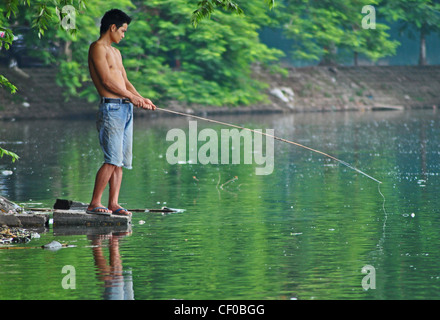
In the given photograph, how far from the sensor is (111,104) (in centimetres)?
1133

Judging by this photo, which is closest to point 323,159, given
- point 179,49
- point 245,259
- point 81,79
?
point 245,259

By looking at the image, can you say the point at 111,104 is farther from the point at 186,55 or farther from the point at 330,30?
the point at 330,30

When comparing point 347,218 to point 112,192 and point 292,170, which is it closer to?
point 112,192

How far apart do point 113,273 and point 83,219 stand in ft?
9.83

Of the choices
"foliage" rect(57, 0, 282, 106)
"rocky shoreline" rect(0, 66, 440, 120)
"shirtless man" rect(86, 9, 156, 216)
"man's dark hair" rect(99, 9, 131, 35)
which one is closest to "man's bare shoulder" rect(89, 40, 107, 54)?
"shirtless man" rect(86, 9, 156, 216)

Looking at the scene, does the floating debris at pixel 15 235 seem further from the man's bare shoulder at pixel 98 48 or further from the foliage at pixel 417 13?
the foliage at pixel 417 13

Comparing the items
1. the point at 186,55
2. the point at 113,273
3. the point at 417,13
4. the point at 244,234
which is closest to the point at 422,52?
the point at 417,13

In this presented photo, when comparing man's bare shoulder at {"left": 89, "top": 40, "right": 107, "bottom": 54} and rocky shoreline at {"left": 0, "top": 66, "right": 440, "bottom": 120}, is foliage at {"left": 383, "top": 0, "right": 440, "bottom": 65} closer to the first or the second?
rocky shoreline at {"left": 0, "top": 66, "right": 440, "bottom": 120}

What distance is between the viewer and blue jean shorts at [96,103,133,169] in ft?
37.1

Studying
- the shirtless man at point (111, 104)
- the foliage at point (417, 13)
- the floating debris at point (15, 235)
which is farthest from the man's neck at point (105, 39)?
the foliage at point (417, 13)

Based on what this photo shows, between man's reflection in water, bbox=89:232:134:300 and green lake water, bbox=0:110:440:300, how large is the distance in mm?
13

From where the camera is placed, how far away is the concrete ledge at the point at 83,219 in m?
11.2
